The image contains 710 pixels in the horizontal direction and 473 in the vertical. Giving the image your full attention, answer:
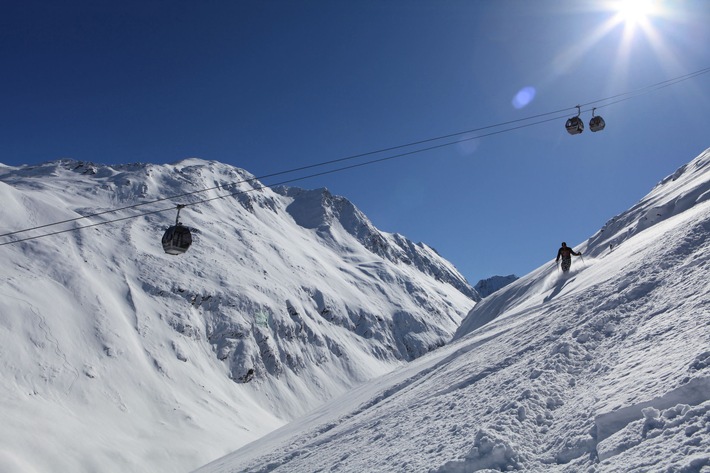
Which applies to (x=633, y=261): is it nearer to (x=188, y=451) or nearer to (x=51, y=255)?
(x=188, y=451)

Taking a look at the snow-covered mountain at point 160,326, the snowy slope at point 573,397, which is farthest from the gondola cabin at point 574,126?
the snow-covered mountain at point 160,326

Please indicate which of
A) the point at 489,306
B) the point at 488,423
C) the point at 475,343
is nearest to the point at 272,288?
the point at 489,306

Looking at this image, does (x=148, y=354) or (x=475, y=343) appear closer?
(x=475, y=343)

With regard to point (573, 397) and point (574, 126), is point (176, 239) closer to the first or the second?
point (573, 397)

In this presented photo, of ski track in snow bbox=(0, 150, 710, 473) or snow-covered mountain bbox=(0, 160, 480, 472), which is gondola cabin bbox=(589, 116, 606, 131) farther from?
snow-covered mountain bbox=(0, 160, 480, 472)

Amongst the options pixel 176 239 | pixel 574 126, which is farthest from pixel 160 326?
pixel 574 126

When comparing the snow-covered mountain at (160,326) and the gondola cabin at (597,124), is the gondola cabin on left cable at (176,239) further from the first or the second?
the snow-covered mountain at (160,326)
